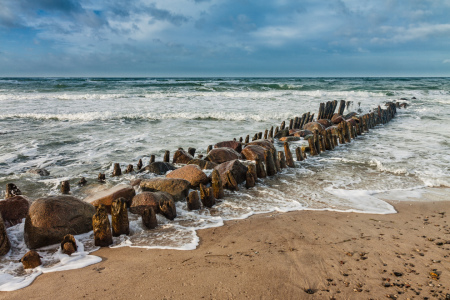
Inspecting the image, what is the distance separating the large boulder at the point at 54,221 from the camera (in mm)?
3830

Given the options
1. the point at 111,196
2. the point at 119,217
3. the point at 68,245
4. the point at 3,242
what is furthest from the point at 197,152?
the point at 3,242

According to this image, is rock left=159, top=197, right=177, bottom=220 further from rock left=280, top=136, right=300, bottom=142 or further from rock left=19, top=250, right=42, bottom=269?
rock left=280, top=136, right=300, bottom=142

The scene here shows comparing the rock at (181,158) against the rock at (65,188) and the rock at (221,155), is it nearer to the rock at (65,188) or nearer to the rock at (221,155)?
the rock at (221,155)

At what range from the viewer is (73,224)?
4.08 metres

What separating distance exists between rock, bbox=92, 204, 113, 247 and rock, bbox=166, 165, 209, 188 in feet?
7.83

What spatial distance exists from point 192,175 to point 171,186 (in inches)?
27.8

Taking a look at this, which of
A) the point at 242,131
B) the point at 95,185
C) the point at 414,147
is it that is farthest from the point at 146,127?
the point at 414,147

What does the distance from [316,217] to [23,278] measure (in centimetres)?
398

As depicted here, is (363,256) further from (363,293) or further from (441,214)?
(441,214)

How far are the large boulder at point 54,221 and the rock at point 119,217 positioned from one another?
0.46m

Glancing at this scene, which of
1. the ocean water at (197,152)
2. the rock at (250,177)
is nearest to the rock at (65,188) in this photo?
the ocean water at (197,152)

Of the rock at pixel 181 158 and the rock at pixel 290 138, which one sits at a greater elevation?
the rock at pixel 181 158

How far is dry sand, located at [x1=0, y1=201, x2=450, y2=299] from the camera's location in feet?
9.28

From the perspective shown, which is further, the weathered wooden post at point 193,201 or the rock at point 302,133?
the rock at point 302,133
